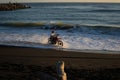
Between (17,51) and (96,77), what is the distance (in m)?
7.09

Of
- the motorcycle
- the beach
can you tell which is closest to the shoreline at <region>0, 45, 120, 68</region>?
the beach

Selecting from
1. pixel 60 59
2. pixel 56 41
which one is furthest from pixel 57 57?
pixel 56 41

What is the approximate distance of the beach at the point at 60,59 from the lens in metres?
10.1

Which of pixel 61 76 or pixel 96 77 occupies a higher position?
pixel 61 76

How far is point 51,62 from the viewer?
12.9 metres

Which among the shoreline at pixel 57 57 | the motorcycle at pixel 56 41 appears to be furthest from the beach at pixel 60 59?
the motorcycle at pixel 56 41

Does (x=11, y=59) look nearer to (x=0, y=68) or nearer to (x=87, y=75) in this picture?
(x=0, y=68)

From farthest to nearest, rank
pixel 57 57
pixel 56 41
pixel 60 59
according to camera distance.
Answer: pixel 56 41
pixel 57 57
pixel 60 59

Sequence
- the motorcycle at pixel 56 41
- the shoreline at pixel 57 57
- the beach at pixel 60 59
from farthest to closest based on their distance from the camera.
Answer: the motorcycle at pixel 56 41
the shoreline at pixel 57 57
the beach at pixel 60 59

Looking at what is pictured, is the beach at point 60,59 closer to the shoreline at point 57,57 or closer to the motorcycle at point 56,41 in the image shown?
the shoreline at point 57,57

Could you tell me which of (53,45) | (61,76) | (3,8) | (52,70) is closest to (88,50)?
(53,45)

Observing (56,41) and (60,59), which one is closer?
(60,59)

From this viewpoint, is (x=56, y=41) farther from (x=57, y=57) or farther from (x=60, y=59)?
(x=60, y=59)

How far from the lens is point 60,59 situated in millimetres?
13742
